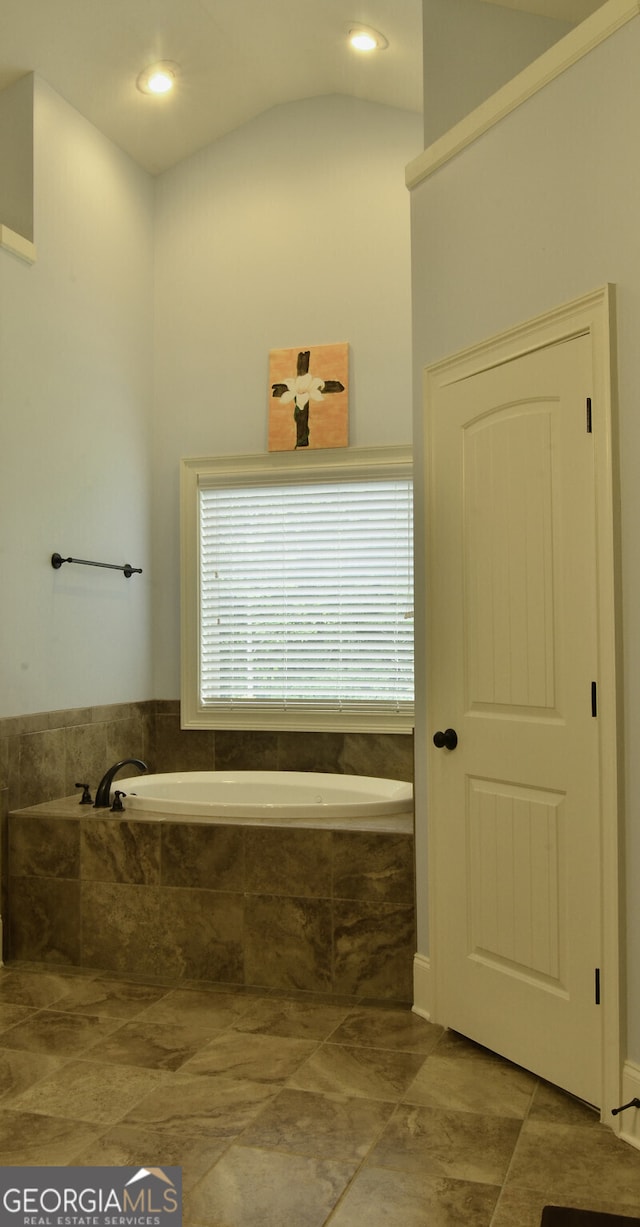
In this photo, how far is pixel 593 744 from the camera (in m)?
2.59

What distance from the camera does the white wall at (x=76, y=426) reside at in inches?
161

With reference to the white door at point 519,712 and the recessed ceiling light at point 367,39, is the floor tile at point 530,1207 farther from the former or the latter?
the recessed ceiling light at point 367,39

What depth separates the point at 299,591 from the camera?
503cm

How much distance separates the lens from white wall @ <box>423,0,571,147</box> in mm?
3105

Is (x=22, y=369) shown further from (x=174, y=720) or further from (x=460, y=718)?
(x=460, y=718)

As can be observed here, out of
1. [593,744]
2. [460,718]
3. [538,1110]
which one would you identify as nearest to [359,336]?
[460,718]

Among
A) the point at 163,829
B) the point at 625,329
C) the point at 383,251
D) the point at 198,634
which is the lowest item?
the point at 163,829

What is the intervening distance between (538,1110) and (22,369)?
10.9ft

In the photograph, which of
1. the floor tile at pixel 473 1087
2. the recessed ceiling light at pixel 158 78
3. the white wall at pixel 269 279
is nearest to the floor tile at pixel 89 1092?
the floor tile at pixel 473 1087

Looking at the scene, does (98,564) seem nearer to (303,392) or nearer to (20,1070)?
(303,392)

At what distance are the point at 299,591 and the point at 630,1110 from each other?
10.0 ft

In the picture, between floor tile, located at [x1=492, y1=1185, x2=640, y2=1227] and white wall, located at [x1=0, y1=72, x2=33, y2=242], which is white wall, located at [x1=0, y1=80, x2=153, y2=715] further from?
floor tile, located at [x1=492, y1=1185, x2=640, y2=1227]

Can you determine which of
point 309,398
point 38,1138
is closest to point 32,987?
point 38,1138

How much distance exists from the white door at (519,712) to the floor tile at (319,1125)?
0.54 m
